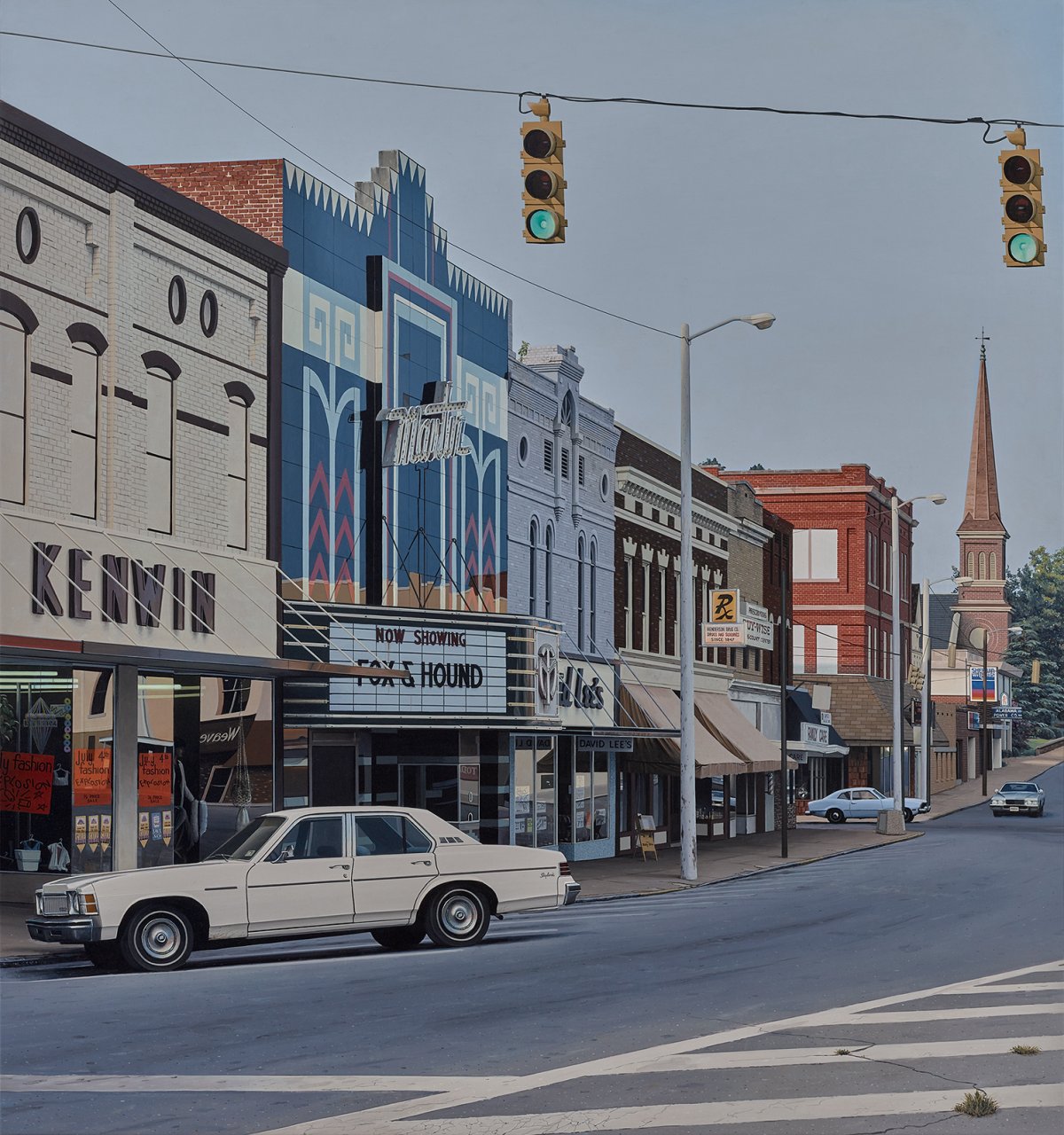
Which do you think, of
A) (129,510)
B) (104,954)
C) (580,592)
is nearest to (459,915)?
(104,954)

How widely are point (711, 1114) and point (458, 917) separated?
9.27 metres

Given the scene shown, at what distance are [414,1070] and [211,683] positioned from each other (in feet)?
47.7

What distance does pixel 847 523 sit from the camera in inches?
2990

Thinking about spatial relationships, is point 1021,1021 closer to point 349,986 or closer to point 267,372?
point 349,986

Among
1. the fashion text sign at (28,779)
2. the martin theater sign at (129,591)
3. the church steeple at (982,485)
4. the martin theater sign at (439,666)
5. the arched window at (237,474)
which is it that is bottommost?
the fashion text sign at (28,779)

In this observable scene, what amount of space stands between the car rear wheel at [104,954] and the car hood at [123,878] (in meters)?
0.80

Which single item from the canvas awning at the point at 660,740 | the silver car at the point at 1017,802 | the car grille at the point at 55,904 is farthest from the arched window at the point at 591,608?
the silver car at the point at 1017,802

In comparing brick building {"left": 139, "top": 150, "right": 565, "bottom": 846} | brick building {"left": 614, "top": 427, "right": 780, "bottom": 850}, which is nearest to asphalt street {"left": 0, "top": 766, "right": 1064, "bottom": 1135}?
brick building {"left": 139, "top": 150, "right": 565, "bottom": 846}

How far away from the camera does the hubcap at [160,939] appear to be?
16750 millimetres

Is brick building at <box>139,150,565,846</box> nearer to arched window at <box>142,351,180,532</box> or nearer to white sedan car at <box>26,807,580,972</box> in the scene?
arched window at <box>142,351,180,532</box>

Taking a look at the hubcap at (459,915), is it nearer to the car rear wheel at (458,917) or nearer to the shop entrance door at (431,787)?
the car rear wheel at (458,917)

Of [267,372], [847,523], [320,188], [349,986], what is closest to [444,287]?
[320,188]

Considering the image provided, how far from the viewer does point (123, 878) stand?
16.5 meters

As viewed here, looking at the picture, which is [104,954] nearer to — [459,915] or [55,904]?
[55,904]
